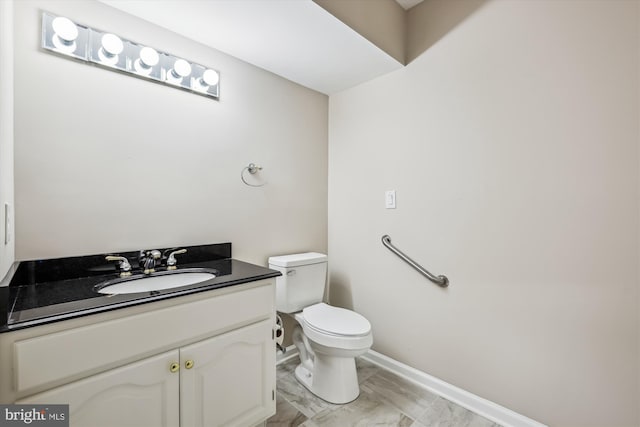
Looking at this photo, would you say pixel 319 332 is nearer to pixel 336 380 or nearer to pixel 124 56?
pixel 336 380

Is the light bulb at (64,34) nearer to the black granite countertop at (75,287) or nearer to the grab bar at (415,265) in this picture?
the black granite countertop at (75,287)

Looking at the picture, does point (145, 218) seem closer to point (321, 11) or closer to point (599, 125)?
point (321, 11)

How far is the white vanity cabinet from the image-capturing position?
0.81m

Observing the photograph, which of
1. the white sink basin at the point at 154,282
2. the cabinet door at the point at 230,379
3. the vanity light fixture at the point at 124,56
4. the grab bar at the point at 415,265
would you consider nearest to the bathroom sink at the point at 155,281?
the white sink basin at the point at 154,282

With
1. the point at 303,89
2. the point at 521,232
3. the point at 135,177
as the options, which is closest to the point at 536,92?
the point at 521,232

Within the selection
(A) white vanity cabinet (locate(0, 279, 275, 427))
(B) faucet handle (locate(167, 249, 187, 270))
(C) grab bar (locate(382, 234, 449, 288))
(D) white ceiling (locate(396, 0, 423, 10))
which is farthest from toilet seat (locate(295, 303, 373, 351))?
(D) white ceiling (locate(396, 0, 423, 10))

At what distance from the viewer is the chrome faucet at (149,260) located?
136 centimetres

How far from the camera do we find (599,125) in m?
1.23

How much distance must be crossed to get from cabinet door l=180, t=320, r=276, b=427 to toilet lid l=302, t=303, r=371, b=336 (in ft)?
1.20

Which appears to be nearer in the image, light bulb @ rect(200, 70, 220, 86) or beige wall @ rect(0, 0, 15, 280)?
beige wall @ rect(0, 0, 15, 280)

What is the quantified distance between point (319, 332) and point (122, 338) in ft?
3.21

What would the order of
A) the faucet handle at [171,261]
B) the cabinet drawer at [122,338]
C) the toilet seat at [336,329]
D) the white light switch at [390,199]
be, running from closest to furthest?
the cabinet drawer at [122,338]
the faucet handle at [171,261]
the toilet seat at [336,329]
the white light switch at [390,199]

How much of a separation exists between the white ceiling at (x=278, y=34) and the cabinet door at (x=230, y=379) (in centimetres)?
149

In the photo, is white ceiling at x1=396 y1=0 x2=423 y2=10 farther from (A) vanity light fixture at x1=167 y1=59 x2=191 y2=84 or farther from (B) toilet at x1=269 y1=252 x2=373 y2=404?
(B) toilet at x1=269 y1=252 x2=373 y2=404
